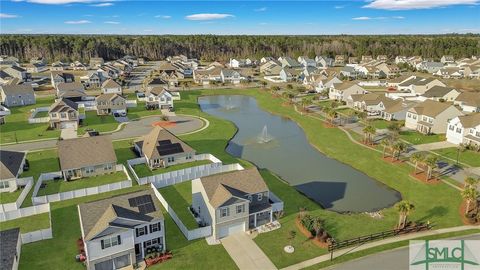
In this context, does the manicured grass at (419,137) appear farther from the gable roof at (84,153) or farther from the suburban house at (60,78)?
the suburban house at (60,78)

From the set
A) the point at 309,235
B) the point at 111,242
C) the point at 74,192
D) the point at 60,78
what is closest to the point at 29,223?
the point at 74,192

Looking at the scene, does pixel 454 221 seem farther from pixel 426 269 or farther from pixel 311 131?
pixel 311 131

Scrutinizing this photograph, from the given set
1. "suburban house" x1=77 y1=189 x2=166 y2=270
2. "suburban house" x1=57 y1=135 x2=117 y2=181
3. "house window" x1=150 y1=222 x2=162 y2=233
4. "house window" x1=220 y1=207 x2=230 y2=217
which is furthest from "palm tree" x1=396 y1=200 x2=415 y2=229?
"suburban house" x1=57 y1=135 x2=117 y2=181

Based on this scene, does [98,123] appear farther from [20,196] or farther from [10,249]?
[10,249]

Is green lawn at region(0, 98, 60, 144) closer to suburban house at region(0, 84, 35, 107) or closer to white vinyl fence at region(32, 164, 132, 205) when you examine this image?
suburban house at region(0, 84, 35, 107)

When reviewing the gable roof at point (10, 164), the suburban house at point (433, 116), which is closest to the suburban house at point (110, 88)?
the gable roof at point (10, 164)

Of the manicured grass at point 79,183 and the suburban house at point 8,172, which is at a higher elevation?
the suburban house at point 8,172

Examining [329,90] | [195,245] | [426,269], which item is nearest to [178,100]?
[329,90]
